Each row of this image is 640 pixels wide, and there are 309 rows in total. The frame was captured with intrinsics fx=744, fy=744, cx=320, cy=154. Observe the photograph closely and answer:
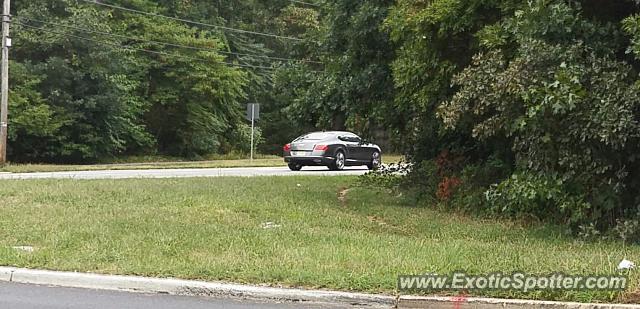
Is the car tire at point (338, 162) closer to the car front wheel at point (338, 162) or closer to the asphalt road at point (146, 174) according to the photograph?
the car front wheel at point (338, 162)

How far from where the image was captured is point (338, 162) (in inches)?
1032

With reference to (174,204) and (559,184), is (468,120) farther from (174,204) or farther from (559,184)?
(174,204)

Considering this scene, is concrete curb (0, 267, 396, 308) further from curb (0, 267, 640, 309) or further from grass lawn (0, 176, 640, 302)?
grass lawn (0, 176, 640, 302)

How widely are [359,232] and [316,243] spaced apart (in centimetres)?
126

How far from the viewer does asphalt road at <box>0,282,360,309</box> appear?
6527mm

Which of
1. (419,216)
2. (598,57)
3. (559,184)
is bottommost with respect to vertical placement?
(419,216)

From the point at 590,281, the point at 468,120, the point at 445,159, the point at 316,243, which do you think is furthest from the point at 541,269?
the point at 445,159

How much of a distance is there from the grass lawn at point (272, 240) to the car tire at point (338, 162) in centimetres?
1149

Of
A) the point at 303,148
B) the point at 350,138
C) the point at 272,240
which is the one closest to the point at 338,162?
the point at 350,138

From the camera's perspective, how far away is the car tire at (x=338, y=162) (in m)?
26.1

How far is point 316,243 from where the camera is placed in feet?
29.2

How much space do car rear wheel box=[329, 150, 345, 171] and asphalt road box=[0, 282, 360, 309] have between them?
62.7ft

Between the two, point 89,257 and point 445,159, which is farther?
point 445,159

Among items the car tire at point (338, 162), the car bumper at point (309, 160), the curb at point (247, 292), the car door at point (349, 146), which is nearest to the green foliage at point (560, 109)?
the curb at point (247, 292)
